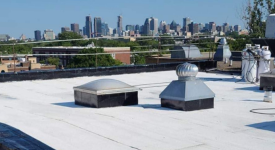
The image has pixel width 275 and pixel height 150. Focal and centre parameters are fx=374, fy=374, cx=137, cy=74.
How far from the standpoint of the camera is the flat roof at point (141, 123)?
4.89 meters

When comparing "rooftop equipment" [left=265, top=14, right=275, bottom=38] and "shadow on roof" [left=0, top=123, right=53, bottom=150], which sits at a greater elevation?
"rooftop equipment" [left=265, top=14, right=275, bottom=38]

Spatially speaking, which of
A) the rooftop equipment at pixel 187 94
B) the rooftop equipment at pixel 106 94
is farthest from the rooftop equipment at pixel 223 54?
the rooftop equipment at pixel 106 94

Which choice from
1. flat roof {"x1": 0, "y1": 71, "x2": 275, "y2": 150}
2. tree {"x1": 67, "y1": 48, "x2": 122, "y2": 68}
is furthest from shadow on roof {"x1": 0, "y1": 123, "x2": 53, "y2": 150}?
tree {"x1": 67, "y1": 48, "x2": 122, "y2": 68}

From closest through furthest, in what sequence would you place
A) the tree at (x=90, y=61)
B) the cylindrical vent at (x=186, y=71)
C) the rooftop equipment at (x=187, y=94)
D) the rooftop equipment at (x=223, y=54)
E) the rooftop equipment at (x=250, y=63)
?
the rooftop equipment at (x=187, y=94), the cylindrical vent at (x=186, y=71), the rooftop equipment at (x=250, y=63), the rooftop equipment at (x=223, y=54), the tree at (x=90, y=61)

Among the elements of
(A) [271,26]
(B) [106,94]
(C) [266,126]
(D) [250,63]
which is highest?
(A) [271,26]

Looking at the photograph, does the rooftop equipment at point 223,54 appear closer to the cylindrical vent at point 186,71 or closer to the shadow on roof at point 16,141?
the cylindrical vent at point 186,71

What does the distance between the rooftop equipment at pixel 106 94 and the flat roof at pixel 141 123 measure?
7.6 inches

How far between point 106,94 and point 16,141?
9.31 feet

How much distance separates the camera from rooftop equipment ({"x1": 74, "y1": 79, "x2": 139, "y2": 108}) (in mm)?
7133

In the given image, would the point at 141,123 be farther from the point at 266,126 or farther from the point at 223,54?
the point at 223,54

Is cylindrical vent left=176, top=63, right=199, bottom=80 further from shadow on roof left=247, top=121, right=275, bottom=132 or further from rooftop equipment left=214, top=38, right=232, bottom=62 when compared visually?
rooftop equipment left=214, top=38, right=232, bottom=62

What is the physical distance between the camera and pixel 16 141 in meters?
4.51

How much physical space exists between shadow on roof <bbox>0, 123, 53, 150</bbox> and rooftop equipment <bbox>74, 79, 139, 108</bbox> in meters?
2.26

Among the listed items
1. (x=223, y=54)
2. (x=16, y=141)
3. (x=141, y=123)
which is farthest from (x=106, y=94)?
(x=223, y=54)
